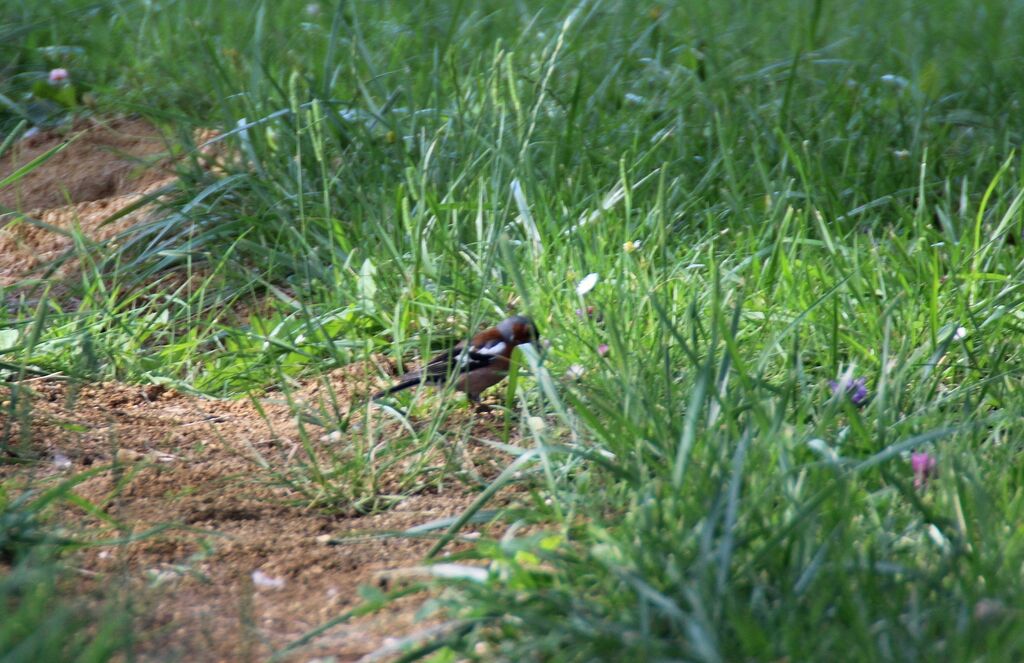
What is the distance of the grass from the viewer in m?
2.05

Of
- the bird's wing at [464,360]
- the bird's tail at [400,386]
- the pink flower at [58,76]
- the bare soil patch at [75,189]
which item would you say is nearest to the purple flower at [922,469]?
the bird's wing at [464,360]

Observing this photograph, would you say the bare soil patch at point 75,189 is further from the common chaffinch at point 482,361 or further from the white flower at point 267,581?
the white flower at point 267,581

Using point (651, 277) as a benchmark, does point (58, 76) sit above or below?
above

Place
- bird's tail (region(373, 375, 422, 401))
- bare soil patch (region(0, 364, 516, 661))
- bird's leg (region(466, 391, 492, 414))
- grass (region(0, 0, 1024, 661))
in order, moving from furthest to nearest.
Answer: bird's leg (region(466, 391, 492, 414)) → bird's tail (region(373, 375, 422, 401)) → bare soil patch (region(0, 364, 516, 661)) → grass (region(0, 0, 1024, 661))

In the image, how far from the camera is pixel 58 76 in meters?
5.32

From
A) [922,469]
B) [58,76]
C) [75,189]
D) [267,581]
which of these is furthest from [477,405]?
[58,76]

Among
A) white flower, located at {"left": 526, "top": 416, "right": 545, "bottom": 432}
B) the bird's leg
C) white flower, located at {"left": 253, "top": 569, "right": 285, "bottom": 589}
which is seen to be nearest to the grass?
white flower, located at {"left": 526, "top": 416, "right": 545, "bottom": 432}

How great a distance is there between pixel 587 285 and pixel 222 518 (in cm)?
124

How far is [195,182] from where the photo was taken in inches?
179

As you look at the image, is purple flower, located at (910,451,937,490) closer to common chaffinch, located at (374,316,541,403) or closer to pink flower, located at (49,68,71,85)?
common chaffinch, located at (374,316,541,403)

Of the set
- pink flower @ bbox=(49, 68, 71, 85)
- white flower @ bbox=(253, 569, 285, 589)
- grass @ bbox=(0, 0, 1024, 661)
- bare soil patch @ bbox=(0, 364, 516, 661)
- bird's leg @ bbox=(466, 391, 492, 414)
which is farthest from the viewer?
pink flower @ bbox=(49, 68, 71, 85)

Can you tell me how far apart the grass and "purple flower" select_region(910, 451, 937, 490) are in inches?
1.4

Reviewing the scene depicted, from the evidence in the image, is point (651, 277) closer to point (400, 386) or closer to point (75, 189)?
point (400, 386)

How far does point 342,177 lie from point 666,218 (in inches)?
48.9
